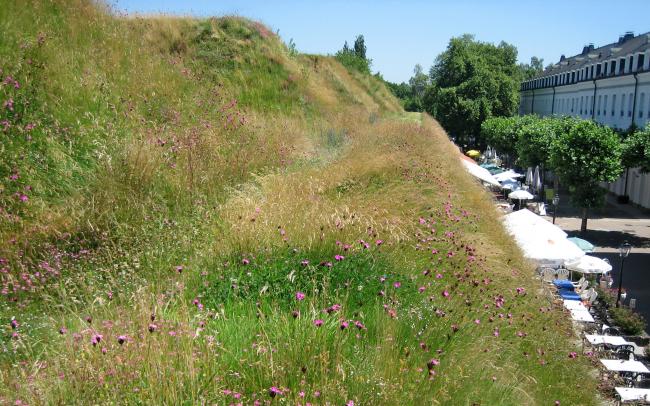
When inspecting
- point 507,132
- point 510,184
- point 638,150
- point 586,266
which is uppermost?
point 507,132

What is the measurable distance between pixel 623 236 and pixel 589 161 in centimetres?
384

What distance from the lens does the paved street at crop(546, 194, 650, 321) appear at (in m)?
19.5

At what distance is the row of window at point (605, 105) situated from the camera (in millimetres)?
39859

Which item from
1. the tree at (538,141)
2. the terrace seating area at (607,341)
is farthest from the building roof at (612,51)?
the terrace seating area at (607,341)

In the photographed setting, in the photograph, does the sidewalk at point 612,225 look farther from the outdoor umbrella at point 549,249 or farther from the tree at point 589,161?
the outdoor umbrella at point 549,249

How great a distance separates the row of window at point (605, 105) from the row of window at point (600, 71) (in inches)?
71.7

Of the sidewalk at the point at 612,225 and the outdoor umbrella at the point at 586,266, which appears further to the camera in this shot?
the sidewalk at the point at 612,225

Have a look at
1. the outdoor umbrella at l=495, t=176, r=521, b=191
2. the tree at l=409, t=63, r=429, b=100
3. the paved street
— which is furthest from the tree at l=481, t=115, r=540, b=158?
the tree at l=409, t=63, r=429, b=100

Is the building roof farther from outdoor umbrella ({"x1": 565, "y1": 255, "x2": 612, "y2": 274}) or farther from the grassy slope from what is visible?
the grassy slope

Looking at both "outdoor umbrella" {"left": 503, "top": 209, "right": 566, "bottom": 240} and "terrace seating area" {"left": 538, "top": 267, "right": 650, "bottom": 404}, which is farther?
"outdoor umbrella" {"left": 503, "top": 209, "right": 566, "bottom": 240}

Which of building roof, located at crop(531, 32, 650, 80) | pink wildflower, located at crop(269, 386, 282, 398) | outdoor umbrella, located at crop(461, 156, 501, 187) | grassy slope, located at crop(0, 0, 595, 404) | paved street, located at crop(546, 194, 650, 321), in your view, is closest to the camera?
pink wildflower, located at crop(269, 386, 282, 398)

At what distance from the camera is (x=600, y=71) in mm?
51031

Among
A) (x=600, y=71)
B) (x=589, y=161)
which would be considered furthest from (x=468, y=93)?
(x=589, y=161)

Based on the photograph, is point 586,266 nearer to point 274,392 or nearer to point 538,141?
point 274,392
